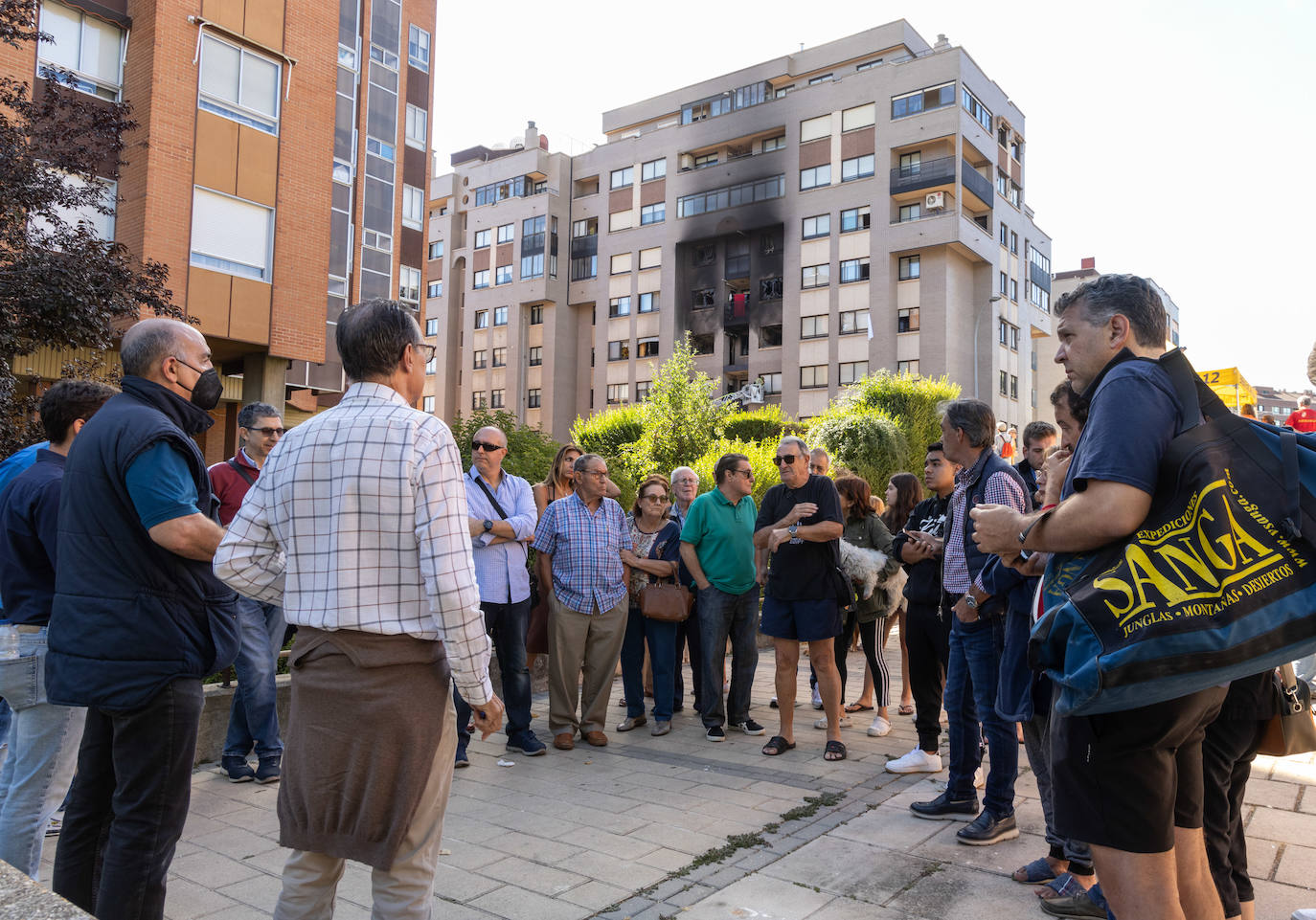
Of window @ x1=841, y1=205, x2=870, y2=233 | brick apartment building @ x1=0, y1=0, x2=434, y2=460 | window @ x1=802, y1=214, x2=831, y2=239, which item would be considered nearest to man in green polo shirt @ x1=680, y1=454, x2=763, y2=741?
brick apartment building @ x1=0, y1=0, x2=434, y2=460

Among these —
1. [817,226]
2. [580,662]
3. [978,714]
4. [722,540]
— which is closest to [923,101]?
[817,226]

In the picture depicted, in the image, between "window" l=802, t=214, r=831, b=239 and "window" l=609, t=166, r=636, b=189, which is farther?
"window" l=609, t=166, r=636, b=189

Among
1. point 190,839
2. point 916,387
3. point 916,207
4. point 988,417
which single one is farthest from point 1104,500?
point 916,207

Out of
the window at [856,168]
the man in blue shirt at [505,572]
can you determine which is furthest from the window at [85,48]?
the window at [856,168]

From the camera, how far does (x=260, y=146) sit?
66.3 feet

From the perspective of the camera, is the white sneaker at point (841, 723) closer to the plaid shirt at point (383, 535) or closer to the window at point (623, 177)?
the plaid shirt at point (383, 535)

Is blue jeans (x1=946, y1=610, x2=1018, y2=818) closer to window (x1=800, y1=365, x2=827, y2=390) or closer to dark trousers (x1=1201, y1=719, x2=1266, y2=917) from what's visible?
dark trousers (x1=1201, y1=719, x2=1266, y2=917)

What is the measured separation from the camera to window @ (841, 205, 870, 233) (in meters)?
47.9

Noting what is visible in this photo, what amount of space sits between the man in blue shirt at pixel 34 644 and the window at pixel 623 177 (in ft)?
184

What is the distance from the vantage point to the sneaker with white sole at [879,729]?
24.4ft

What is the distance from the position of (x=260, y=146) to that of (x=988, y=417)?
1953 cm

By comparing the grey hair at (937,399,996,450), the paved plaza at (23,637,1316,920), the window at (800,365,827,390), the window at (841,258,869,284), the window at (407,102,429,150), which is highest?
the window at (407,102,429,150)

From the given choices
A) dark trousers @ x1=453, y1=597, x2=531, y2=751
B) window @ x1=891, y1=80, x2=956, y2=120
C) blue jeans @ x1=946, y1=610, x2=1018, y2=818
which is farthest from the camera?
window @ x1=891, y1=80, x2=956, y2=120

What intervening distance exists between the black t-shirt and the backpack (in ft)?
14.7
